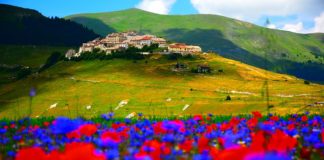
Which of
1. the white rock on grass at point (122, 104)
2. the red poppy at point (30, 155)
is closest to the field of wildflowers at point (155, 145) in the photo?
the red poppy at point (30, 155)

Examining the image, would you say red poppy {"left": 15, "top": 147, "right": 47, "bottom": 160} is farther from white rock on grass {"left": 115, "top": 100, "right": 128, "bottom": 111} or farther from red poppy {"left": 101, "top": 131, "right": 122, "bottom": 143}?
white rock on grass {"left": 115, "top": 100, "right": 128, "bottom": 111}

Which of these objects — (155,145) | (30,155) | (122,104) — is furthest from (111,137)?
(122,104)

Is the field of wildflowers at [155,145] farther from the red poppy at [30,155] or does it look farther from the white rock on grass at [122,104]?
the white rock on grass at [122,104]

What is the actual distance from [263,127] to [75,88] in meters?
188

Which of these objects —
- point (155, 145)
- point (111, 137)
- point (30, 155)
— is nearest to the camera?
point (30, 155)

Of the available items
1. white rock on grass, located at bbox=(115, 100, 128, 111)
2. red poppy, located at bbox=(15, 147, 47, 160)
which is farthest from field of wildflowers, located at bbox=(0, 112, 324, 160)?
white rock on grass, located at bbox=(115, 100, 128, 111)

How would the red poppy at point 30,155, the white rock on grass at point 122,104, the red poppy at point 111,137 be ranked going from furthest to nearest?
the white rock on grass at point 122,104 < the red poppy at point 111,137 < the red poppy at point 30,155

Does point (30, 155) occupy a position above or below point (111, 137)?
above

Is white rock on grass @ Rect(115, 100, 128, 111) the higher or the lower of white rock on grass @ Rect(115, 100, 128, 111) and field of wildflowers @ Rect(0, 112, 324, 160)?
the lower

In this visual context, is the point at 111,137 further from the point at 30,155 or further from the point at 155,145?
the point at 30,155

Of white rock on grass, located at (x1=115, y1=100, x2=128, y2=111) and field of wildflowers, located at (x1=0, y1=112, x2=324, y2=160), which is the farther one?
white rock on grass, located at (x1=115, y1=100, x2=128, y2=111)

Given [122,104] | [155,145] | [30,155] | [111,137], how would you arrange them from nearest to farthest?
[30,155] → [155,145] → [111,137] → [122,104]

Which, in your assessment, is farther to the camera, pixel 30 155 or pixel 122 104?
pixel 122 104

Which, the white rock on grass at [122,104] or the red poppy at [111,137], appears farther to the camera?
the white rock on grass at [122,104]
